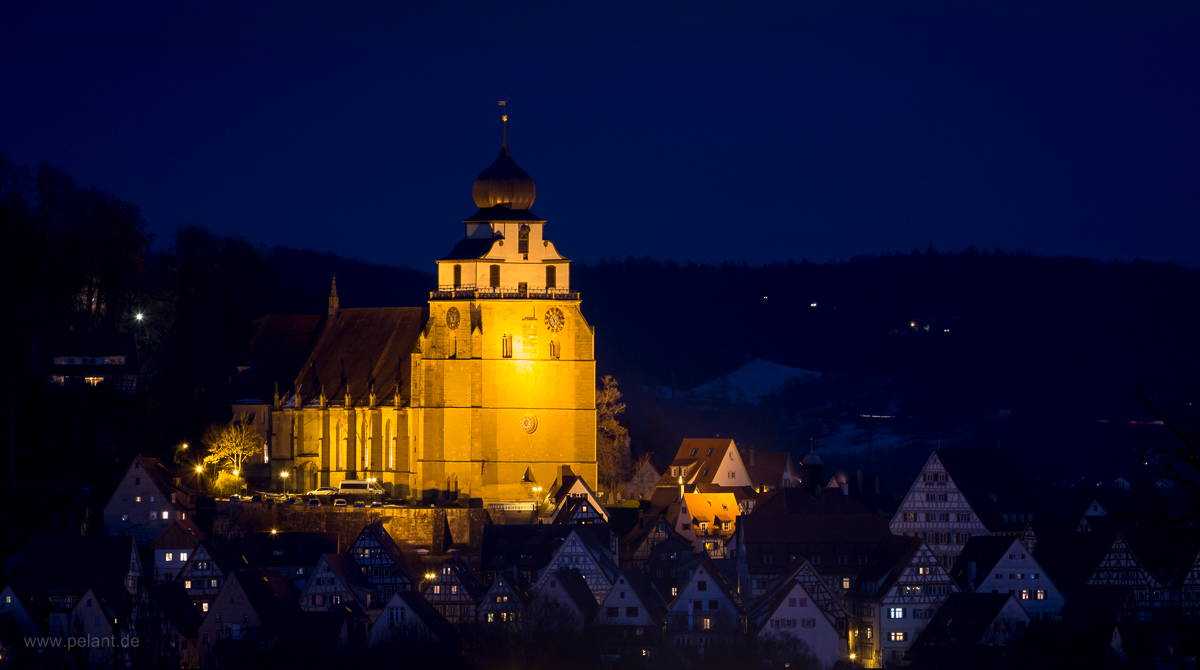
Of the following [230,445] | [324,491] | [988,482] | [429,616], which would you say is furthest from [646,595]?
[230,445]

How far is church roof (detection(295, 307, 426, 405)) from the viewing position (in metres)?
88.7

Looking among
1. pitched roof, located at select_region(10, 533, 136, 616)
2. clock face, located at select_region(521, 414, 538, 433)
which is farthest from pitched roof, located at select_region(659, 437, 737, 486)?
pitched roof, located at select_region(10, 533, 136, 616)

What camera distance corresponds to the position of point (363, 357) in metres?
90.4

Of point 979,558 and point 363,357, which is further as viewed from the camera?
point 363,357

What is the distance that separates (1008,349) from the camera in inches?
5802

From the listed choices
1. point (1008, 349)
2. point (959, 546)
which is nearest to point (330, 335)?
point (959, 546)

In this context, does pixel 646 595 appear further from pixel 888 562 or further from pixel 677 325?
pixel 677 325

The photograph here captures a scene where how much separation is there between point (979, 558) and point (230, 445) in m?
25.6

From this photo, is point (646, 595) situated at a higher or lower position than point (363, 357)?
lower

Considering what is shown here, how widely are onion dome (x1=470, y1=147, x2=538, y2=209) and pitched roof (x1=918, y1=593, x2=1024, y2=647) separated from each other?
24.2m

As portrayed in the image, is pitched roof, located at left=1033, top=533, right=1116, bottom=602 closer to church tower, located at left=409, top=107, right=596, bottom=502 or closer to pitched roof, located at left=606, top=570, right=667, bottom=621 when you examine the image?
pitched roof, located at left=606, top=570, right=667, bottom=621

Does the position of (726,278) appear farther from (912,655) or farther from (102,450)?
(912,655)

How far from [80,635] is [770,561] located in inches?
777

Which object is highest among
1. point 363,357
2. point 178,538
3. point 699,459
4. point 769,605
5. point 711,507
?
point 363,357
